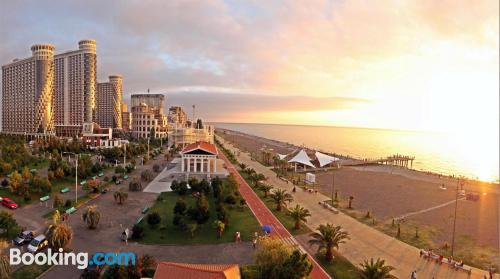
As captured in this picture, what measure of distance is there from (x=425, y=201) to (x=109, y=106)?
15674cm

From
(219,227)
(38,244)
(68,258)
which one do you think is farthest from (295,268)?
(38,244)

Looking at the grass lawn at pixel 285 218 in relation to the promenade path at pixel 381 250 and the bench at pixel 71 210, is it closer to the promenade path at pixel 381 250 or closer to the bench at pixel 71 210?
the promenade path at pixel 381 250

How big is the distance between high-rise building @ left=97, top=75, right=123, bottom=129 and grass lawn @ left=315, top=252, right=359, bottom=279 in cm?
15631

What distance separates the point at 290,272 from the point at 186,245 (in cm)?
1218

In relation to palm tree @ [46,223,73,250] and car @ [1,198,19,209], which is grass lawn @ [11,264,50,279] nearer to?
palm tree @ [46,223,73,250]

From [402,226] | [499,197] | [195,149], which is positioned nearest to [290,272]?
[402,226]

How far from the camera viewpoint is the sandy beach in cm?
3366

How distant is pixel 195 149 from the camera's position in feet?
185

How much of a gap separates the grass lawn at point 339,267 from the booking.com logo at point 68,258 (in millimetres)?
14456

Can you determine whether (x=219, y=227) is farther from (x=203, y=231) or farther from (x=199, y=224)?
(x=199, y=224)

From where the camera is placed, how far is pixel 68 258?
2467 centimetres

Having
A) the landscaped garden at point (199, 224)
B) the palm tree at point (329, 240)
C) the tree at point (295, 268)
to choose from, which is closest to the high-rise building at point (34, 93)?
the landscaped garden at point (199, 224)

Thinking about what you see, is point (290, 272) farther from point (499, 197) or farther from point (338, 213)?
point (499, 197)

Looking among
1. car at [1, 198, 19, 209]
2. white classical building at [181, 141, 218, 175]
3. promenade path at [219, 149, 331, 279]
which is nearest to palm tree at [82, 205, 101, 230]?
car at [1, 198, 19, 209]
